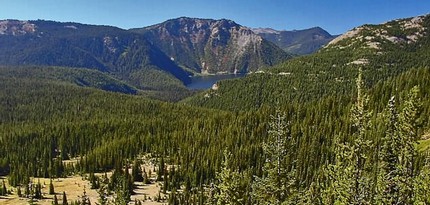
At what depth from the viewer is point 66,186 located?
167500 millimetres

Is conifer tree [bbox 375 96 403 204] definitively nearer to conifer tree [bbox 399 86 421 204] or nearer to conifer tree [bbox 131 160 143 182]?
conifer tree [bbox 399 86 421 204]

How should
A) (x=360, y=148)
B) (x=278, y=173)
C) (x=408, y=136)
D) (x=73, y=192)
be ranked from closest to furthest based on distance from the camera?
(x=360, y=148), (x=278, y=173), (x=408, y=136), (x=73, y=192)

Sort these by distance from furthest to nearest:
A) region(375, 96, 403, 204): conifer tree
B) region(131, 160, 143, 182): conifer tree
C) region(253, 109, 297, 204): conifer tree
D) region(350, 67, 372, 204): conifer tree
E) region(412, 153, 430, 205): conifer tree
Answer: region(131, 160, 143, 182): conifer tree < region(412, 153, 430, 205): conifer tree < region(375, 96, 403, 204): conifer tree < region(253, 109, 297, 204): conifer tree < region(350, 67, 372, 204): conifer tree

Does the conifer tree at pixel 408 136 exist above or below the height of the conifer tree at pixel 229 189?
above

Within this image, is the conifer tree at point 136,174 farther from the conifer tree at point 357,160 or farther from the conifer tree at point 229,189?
the conifer tree at point 357,160

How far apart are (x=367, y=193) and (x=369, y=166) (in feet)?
7.41

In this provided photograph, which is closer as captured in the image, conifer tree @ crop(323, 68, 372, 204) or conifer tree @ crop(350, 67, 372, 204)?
conifer tree @ crop(350, 67, 372, 204)

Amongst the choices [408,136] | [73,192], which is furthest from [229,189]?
[73,192]

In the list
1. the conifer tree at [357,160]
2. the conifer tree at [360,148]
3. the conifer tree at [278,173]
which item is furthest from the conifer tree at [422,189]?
the conifer tree at [360,148]

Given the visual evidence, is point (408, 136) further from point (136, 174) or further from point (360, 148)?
point (136, 174)

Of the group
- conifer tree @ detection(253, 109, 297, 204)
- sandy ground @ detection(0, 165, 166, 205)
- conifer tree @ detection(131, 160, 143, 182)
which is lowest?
sandy ground @ detection(0, 165, 166, 205)

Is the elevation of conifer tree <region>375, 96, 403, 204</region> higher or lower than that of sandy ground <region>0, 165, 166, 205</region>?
higher

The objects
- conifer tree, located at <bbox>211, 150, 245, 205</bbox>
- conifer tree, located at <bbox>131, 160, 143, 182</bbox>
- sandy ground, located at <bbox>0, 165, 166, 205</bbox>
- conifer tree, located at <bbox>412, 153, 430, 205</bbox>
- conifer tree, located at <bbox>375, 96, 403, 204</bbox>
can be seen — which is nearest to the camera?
conifer tree, located at <bbox>375, 96, 403, 204</bbox>

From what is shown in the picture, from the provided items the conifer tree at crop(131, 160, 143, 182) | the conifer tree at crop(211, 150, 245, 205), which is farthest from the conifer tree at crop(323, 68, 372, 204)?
the conifer tree at crop(131, 160, 143, 182)
